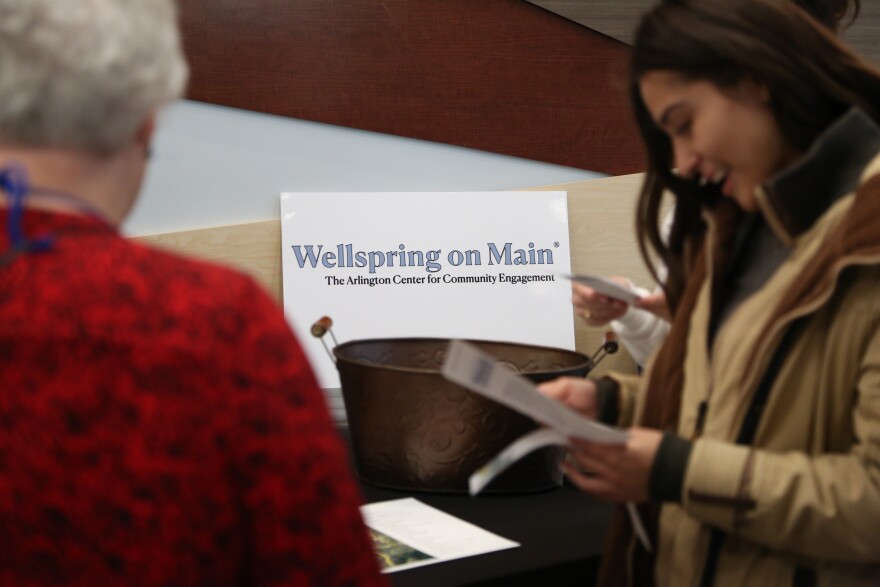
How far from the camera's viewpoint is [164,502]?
69 cm

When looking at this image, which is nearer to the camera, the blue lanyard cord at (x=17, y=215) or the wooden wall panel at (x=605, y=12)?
the blue lanyard cord at (x=17, y=215)

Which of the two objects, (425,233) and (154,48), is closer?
(154,48)

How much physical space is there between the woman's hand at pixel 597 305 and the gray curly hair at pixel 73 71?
39.7 inches

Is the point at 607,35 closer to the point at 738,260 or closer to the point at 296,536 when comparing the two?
the point at 738,260

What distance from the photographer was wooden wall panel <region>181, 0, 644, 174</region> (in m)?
2.31

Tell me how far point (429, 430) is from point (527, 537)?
0.23 m

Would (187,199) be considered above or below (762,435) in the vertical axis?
above

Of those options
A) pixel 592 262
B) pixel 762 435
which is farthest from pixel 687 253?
pixel 592 262

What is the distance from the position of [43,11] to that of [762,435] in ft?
2.69

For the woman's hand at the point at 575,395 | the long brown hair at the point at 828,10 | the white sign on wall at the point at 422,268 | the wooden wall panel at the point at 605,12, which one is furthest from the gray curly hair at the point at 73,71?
the wooden wall panel at the point at 605,12

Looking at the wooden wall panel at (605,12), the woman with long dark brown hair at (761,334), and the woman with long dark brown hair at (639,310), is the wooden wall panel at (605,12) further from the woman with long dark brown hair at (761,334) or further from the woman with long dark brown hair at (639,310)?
the woman with long dark brown hair at (761,334)

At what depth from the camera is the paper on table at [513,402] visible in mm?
887

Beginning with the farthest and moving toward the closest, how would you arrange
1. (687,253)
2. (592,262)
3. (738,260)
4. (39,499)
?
(592,262) < (687,253) < (738,260) < (39,499)

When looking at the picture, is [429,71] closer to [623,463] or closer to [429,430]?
[429,430]
